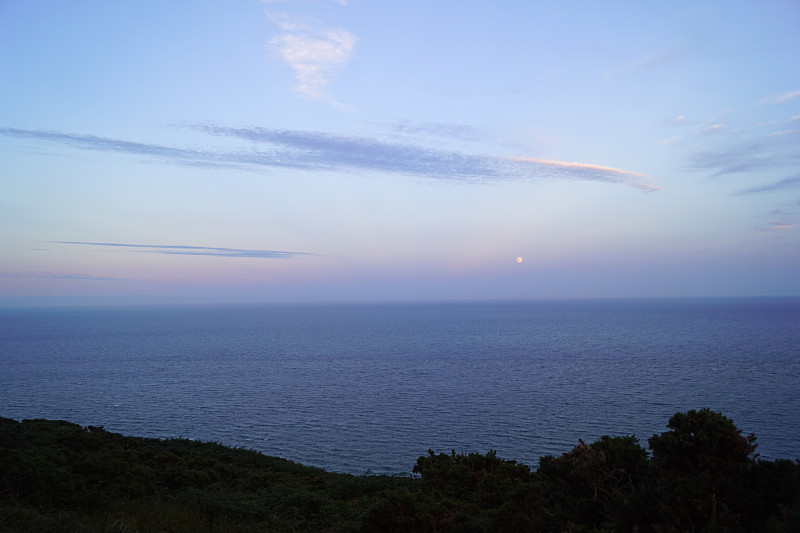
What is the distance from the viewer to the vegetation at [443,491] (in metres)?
9.99

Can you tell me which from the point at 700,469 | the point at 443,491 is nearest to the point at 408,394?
the point at 443,491

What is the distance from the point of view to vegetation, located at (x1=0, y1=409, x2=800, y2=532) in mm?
9992

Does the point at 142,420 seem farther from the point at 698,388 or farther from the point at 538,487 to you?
the point at 698,388

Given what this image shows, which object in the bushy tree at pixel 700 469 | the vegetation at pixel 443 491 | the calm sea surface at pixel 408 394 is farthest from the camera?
the calm sea surface at pixel 408 394

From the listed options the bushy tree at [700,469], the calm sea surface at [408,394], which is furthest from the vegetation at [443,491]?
the calm sea surface at [408,394]

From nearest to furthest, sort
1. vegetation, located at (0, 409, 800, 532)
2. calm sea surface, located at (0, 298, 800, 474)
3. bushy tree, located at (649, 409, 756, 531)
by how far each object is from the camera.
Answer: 1. bushy tree, located at (649, 409, 756, 531)
2. vegetation, located at (0, 409, 800, 532)
3. calm sea surface, located at (0, 298, 800, 474)

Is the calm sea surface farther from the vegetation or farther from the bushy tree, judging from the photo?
the bushy tree

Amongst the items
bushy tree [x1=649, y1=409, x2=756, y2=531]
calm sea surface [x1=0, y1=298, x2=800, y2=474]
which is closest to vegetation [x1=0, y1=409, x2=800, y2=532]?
bushy tree [x1=649, y1=409, x2=756, y2=531]

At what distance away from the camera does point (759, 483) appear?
33.3 ft

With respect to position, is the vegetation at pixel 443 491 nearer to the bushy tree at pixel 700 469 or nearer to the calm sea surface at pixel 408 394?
the bushy tree at pixel 700 469

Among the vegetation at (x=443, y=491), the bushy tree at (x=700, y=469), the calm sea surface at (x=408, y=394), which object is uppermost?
the bushy tree at (x=700, y=469)

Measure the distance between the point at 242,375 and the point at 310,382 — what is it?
1596 centimetres

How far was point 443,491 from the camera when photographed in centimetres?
1873

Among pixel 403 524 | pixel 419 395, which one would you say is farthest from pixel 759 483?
pixel 419 395
